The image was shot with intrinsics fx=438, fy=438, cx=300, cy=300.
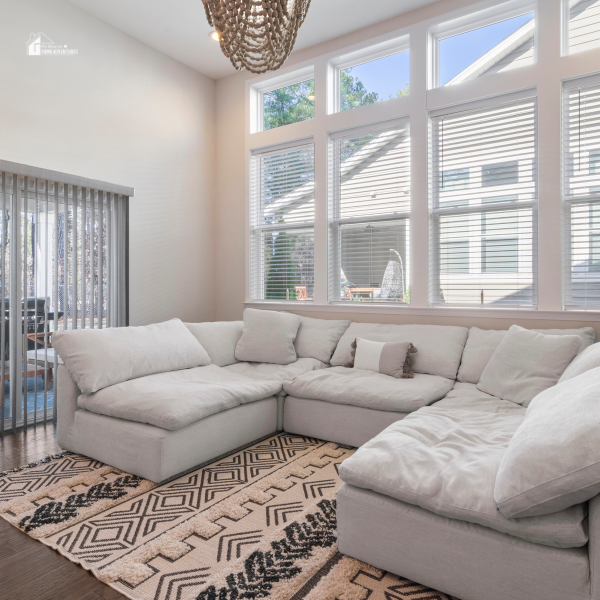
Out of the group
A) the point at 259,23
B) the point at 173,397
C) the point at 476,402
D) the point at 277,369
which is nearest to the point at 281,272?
the point at 277,369

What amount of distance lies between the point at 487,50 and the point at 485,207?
49.5 inches

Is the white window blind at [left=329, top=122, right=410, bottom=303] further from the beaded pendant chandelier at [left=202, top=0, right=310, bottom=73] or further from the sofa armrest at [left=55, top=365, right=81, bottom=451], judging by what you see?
the sofa armrest at [left=55, top=365, right=81, bottom=451]

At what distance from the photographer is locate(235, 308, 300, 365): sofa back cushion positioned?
368 cm

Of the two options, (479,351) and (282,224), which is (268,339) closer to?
(282,224)

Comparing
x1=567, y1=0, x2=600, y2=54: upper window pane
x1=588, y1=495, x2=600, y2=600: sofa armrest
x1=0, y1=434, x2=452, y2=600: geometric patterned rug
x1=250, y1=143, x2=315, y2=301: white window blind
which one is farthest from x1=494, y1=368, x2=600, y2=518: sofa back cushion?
x1=250, y1=143, x2=315, y2=301: white window blind

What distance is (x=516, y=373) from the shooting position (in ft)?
8.55

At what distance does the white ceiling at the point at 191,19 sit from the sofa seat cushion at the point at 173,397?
119 inches

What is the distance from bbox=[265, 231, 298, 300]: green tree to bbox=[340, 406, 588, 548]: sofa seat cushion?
258 centimetres

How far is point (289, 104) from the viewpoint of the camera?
4535 mm

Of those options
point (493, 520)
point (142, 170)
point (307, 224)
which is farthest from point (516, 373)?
point (142, 170)

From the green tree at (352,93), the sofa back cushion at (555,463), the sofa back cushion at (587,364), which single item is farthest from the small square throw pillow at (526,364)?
the green tree at (352,93)

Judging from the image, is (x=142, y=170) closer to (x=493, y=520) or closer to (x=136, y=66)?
(x=136, y=66)


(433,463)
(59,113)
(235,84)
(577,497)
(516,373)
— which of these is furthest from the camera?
(235,84)

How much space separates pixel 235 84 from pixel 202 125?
57 cm
